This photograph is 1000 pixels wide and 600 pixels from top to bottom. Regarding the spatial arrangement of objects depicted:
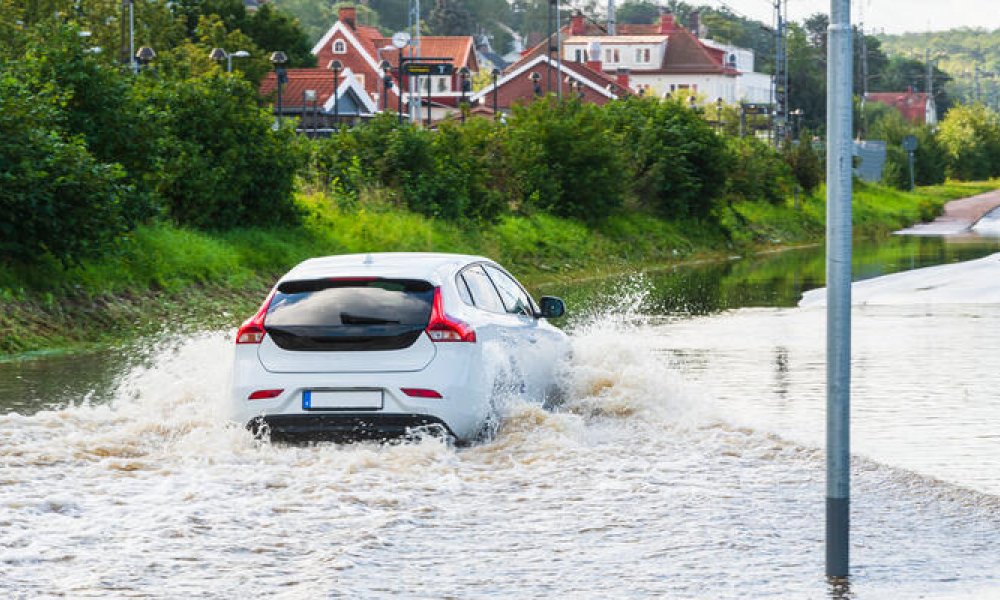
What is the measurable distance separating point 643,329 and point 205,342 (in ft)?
24.5

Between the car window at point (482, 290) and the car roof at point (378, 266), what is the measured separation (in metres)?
0.13

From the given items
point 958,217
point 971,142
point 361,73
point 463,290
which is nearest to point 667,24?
point 971,142

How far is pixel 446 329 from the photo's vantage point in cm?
1161

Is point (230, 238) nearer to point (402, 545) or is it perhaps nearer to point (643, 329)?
point (643, 329)

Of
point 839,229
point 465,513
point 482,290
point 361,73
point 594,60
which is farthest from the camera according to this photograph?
point 361,73

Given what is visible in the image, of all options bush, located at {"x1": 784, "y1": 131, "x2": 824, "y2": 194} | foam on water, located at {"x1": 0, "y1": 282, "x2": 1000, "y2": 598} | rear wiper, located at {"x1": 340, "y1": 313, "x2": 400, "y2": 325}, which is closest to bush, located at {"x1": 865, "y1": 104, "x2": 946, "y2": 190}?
bush, located at {"x1": 784, "y1": 131, "x2": 824, "y2": 194}

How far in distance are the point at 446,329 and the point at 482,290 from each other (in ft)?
4.58

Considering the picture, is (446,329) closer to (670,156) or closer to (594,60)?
(670,156)

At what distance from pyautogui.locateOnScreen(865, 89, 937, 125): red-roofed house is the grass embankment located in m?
135

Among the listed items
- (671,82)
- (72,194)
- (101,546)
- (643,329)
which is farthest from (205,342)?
(671,82)

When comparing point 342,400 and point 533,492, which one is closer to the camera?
point 533,492

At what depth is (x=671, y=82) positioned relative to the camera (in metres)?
149

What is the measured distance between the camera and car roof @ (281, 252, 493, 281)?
11.9 meters

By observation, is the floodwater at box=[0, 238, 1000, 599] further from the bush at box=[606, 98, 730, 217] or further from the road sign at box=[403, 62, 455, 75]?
the bush at box=[606, 98, 730, 217]
